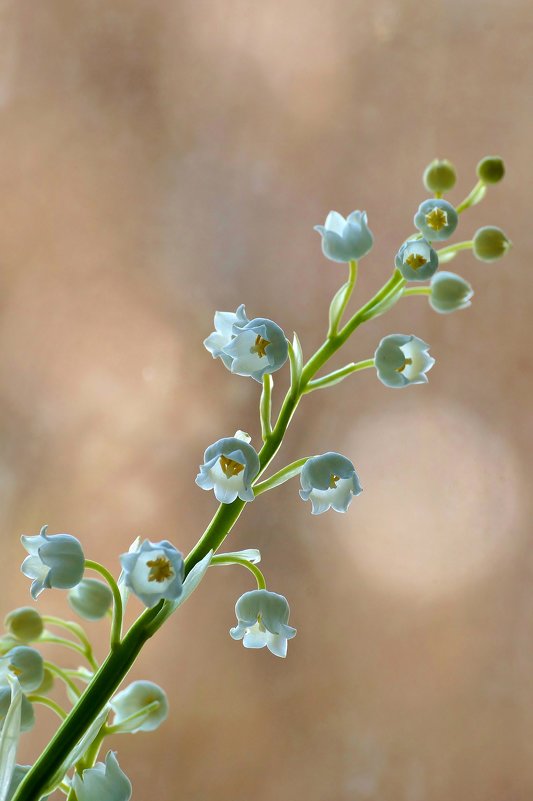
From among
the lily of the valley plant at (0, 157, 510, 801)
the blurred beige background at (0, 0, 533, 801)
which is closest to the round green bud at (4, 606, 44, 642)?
the lily of the valley plant at (0, 157, 510, 801)

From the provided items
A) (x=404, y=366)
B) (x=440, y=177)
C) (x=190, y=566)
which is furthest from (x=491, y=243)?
(x=190, y=566)

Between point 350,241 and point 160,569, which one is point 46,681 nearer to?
point 160,569

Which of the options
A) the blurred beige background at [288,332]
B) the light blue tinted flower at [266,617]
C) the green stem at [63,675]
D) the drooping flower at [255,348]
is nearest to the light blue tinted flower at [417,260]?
the drooping flower at [255,348]

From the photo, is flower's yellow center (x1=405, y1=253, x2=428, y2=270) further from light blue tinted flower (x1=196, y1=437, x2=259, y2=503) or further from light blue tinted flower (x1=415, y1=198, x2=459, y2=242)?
light blue tinted flower (x1=196, y1=437, x2=259, y2=503)

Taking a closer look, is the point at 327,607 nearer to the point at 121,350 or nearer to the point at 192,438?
the point at 192,438

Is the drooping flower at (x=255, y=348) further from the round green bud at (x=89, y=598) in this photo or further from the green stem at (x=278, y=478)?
the round green bud at (x=89, y=598)

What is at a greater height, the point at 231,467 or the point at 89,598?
the point at 231,467
